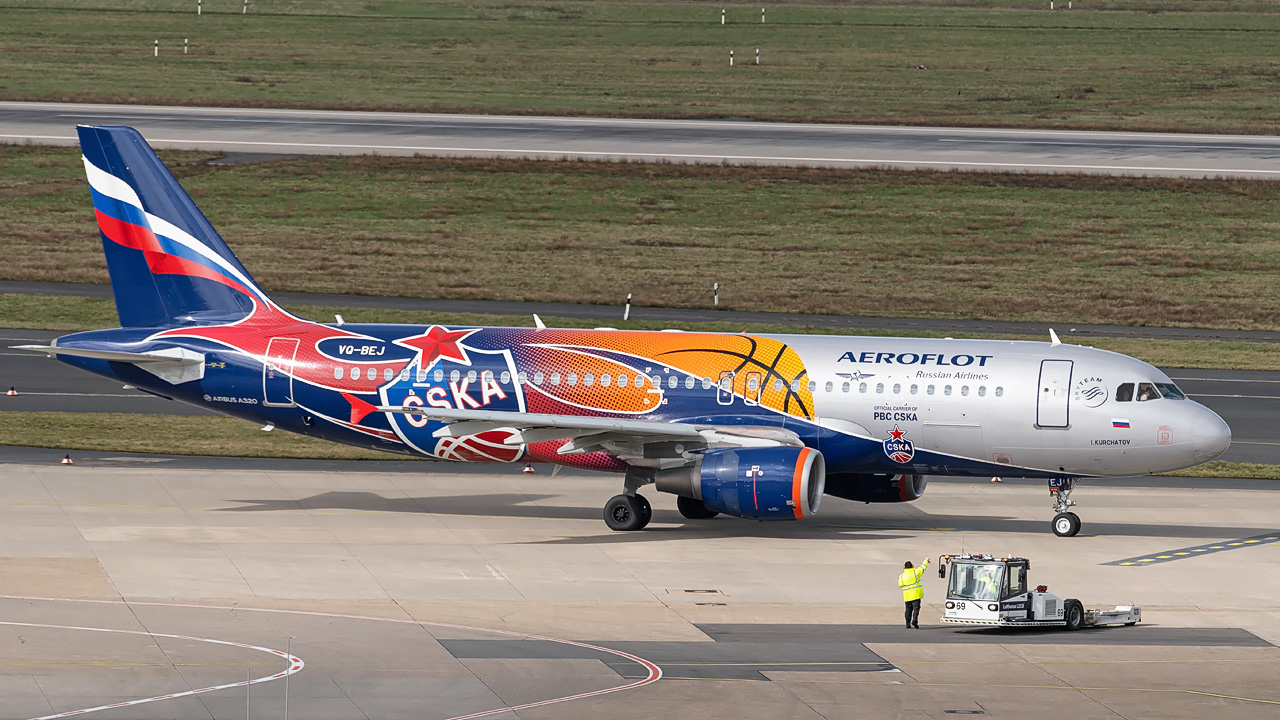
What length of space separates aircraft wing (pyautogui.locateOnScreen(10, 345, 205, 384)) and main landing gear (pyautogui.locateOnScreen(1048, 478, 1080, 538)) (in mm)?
22530

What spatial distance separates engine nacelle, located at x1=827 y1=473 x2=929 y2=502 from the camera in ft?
141

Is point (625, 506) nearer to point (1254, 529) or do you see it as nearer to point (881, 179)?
point (1254, 529)

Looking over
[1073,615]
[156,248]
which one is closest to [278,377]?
[156,248]

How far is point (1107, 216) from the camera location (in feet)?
291

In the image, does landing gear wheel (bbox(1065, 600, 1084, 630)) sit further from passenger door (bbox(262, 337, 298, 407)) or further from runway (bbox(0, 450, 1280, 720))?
passenger door (bbox(262, 337, 298, 407))

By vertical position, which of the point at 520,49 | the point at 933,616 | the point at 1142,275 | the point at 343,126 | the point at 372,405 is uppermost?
the point at 520,49

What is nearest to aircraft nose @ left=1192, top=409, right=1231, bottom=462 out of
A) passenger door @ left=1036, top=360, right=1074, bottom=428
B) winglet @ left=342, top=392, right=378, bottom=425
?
passenger door @ left=1036, top=360, right=1074, bottom=428

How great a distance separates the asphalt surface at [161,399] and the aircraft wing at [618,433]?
20.1m

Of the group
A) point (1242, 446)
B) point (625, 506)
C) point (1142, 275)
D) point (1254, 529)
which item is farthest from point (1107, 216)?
point (625, 506)

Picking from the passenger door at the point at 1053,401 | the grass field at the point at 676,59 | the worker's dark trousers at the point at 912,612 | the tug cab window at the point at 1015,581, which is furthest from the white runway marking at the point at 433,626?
the grass field at the point at 676,59

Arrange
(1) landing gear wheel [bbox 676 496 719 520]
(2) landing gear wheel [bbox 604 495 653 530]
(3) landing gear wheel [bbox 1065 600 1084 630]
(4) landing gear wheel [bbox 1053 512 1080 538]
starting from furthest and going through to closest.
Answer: (1) landing gear wheel [bbox 676 496 719 520] → (4) landing gear wheel [bbox 1053 512 1080 538] → (2) landing gear wheel [bbox 604 495 653 530] → (3) landing gear wheel [bbox 1065 600 1084 630]

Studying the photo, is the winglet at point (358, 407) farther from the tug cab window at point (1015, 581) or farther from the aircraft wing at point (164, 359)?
the tug cab window at point (1015, 581)

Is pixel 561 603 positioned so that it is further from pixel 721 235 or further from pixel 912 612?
pixel 721 235

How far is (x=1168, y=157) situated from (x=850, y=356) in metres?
64.4
